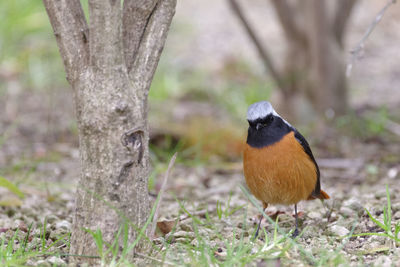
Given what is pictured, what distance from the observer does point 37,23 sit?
9.55 m

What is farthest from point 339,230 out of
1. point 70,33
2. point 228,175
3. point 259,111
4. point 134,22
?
point 228,175

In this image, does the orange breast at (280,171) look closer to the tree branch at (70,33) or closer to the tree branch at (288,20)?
the tree branch at (70,33)

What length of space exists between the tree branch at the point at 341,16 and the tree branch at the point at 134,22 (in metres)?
4.08

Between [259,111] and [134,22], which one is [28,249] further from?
[259,111]

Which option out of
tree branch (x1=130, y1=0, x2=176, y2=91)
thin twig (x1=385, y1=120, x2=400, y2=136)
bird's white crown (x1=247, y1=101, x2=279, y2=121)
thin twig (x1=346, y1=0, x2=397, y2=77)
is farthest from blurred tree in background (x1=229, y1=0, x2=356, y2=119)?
tree branch (x1=130, y1=0, x2=176, y2=91)

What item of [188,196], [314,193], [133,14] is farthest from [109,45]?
[188,196]

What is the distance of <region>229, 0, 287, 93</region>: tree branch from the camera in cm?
578

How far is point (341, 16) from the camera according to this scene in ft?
21.2

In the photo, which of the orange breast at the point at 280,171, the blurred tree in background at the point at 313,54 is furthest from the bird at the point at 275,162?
the blurred tree in background at the point at 313,54

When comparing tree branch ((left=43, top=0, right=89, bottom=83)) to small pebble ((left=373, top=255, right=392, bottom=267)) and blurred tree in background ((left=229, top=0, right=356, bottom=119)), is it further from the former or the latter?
blurred tree in background ((left=229, top=0, right=356, bottom=119))

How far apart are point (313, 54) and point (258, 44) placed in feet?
2.46

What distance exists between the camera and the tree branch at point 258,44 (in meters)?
5.78

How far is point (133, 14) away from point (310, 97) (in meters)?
4.37

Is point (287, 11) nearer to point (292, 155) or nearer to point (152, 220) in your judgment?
point (292, 155)
